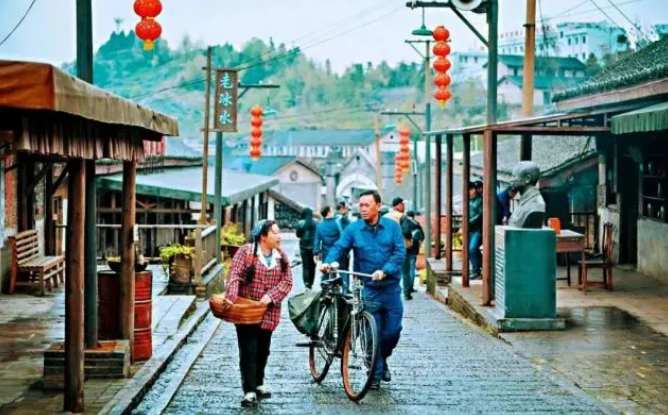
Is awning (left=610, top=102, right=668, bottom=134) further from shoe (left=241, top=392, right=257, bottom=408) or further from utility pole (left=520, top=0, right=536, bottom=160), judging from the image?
shoe (left=241, top=392, right=257, bottom=408)

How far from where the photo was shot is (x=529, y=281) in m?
13.0

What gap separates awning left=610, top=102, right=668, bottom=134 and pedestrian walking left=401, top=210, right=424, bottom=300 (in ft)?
15.1

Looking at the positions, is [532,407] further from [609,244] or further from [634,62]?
[634,62]

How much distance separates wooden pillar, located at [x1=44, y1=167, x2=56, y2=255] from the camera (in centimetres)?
2155

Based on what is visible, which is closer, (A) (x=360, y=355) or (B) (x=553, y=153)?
(A) (x=360, y=355)

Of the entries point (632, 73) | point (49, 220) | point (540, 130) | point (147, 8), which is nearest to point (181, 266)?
point (49, 220)

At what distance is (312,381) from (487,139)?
6.03 metres

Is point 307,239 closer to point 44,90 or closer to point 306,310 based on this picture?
point 306,310

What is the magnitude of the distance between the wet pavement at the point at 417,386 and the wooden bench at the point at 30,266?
19.0 ft

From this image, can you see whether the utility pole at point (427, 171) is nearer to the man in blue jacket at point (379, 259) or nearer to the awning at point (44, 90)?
the man in blue jacket at point (379, 259)

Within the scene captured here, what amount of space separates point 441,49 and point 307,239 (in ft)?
16.0

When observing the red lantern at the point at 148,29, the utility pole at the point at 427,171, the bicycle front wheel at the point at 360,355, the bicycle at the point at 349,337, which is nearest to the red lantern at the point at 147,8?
the red lantern at the point at 148,29

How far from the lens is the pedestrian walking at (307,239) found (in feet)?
68.4

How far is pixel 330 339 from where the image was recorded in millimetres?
9828
